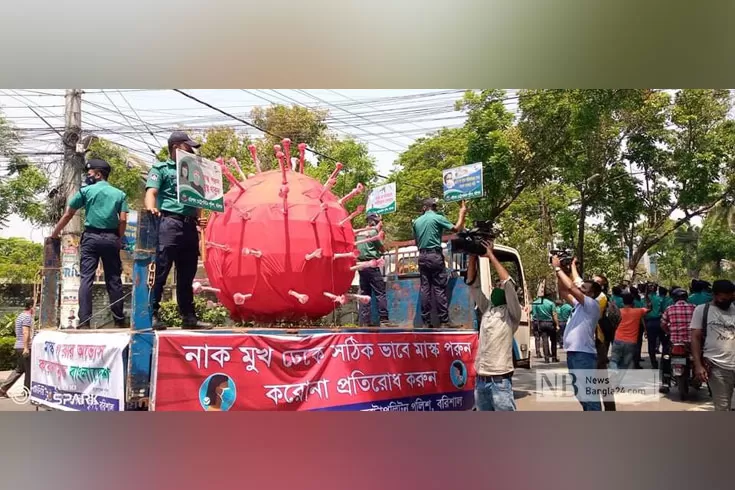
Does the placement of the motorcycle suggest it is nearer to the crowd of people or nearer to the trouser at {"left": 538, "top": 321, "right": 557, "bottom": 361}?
the crowd of people

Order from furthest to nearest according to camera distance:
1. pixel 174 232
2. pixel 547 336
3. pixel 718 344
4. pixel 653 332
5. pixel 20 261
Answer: pixel 20 261
pixel 547 336
pixel 653 332
pixel 718 344
pixel 174 232

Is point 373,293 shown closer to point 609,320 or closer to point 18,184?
point 609,320

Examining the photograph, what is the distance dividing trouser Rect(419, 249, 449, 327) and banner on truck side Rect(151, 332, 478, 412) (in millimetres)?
1050

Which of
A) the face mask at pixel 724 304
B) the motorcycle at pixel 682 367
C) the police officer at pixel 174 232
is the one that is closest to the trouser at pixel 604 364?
the face mask at pixel 724 304

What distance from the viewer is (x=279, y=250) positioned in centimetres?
497

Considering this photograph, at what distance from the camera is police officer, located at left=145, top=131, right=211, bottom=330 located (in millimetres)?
4766

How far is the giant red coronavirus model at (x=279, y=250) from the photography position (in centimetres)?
500

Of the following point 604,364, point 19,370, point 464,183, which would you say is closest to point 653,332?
point 604,364

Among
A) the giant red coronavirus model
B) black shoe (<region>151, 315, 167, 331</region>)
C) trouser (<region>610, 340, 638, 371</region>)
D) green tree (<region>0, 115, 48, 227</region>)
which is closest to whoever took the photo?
black shoe (<region>151, 315, 167, 331</region>)

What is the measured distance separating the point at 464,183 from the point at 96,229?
11.8 feet

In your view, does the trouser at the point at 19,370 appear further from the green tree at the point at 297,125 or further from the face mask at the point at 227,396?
the green tree at the point at 297,125

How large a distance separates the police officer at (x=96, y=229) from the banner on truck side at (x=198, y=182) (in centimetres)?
96

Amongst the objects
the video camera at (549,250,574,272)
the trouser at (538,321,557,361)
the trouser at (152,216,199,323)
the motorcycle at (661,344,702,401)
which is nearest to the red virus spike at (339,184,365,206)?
the trouser at (152,216,199,323)

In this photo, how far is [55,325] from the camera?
5.01m
